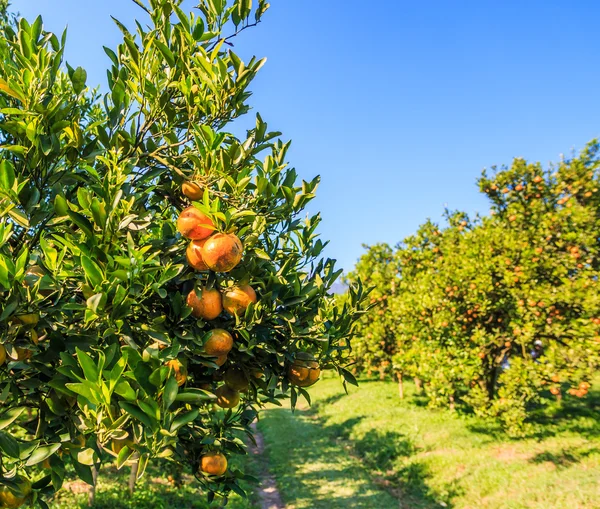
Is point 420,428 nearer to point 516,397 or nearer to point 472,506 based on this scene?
point 516,397

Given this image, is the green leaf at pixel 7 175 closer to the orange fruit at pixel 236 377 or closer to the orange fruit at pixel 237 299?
the orange fruit at pixel 237 299

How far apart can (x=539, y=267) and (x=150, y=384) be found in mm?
10583

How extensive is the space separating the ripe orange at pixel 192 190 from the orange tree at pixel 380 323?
15.1m

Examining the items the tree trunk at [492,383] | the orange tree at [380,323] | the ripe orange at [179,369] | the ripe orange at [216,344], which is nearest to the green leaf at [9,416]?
the ripe orange at [179,369]

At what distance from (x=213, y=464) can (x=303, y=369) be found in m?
0.85

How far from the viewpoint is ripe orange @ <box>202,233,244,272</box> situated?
178cm

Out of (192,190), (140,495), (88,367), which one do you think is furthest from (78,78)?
(140,495)

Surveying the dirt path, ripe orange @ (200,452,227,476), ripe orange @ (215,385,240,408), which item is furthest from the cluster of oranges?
the dirt path

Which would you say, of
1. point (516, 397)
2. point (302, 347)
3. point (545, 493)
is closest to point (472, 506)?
point (545, 493)

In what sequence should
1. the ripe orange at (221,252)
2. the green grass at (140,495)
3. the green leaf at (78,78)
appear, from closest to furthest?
the ripe orange at (221,252) < the green leaf at (78,78) < the green grass at (140,495)

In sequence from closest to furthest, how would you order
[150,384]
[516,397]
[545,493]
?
1. [150,384]
2. [545,493]
3. [516,397]

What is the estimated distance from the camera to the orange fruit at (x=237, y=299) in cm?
199

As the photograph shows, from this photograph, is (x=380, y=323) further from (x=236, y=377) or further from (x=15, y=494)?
(x=15, y=494)

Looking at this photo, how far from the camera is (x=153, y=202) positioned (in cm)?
248
